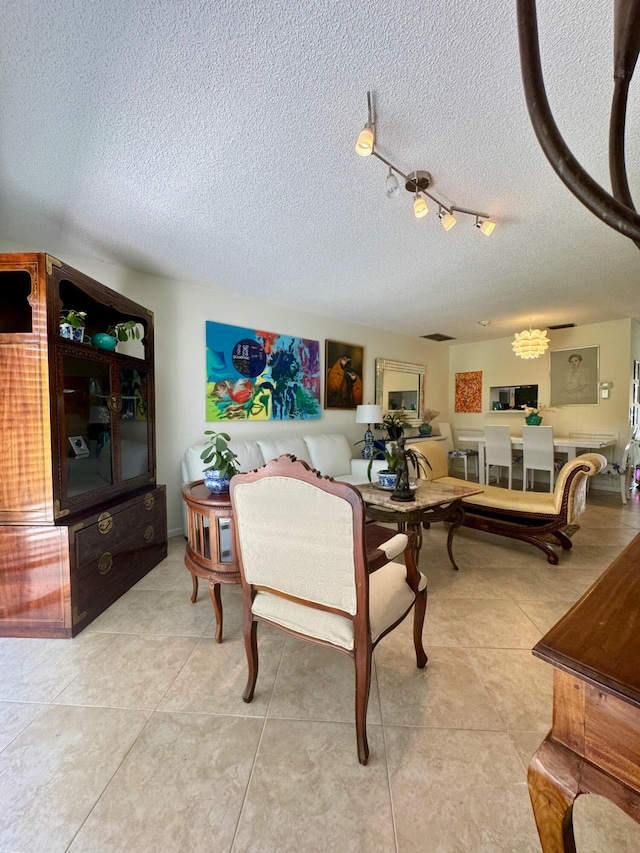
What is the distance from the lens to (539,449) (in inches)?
165

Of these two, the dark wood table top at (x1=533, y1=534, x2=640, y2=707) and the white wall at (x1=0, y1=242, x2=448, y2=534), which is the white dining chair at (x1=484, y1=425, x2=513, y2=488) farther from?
the dark wood table top at (x1=533, y1=534, x2=640, y2=707)

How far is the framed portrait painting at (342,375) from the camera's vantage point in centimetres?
432

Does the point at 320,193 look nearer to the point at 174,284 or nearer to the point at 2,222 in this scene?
the point at 174,284

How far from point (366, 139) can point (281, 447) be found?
2.60 meters

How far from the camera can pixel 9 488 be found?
1740mm

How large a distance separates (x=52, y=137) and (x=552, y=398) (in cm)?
618

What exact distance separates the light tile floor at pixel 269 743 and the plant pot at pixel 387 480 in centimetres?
87

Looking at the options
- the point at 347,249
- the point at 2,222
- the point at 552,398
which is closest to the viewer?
the point at 2,222

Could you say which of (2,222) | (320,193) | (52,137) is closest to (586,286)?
(320,193)

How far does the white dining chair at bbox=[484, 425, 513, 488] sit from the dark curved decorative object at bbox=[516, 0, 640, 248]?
4.36 meters

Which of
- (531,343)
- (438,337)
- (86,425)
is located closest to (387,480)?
(86,425)

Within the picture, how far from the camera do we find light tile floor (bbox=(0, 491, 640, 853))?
36.2 inches

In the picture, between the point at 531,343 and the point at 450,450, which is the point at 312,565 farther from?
the point at 450,450

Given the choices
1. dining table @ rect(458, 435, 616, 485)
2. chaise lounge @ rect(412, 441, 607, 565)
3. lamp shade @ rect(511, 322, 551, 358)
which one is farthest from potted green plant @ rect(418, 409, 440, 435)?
chaise lounge @ rect(412, 441, 607, 565)
